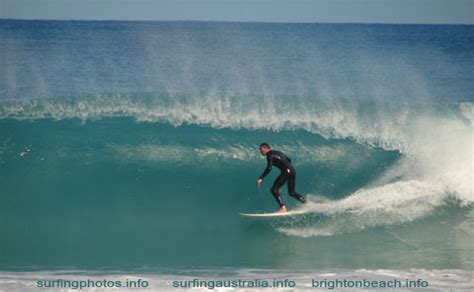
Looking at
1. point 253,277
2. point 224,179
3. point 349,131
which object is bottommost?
point 253,277

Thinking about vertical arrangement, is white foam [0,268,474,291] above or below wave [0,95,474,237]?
below

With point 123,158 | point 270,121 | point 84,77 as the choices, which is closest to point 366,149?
point 270,121

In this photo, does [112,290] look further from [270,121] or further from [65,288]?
[270,121]

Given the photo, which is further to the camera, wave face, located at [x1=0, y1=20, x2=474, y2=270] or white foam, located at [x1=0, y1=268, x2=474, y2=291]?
wave face, located at [x1=0, y1=20, x2=474, y2=270]

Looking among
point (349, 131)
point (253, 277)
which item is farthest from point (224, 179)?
point (253, 277)

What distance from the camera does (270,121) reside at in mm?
15500

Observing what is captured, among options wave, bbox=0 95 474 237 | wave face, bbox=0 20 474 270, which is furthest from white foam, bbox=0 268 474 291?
wave, bbox=0 95 474 237

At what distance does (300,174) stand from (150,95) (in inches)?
258

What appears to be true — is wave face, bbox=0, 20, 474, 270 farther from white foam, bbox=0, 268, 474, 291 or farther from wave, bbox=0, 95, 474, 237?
white foam, bbox=0, 268, 474, 291

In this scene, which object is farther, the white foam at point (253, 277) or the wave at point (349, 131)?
the wave at point (349, 131)

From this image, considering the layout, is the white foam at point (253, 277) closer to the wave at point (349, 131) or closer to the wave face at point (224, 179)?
the wave face at point (224, 179)

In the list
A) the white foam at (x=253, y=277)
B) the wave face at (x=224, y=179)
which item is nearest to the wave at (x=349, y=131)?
the wave face at (x=224, y=179)

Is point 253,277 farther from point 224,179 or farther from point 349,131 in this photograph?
point 349,131

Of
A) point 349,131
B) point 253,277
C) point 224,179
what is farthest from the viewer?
point 349,131
